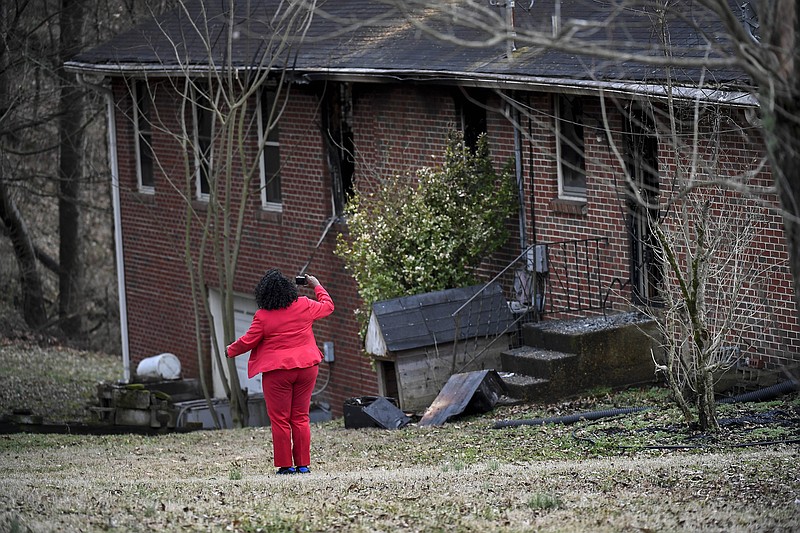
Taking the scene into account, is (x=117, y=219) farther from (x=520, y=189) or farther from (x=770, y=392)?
(x=770, y=392)

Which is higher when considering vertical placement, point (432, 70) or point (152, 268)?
point (432, 70)

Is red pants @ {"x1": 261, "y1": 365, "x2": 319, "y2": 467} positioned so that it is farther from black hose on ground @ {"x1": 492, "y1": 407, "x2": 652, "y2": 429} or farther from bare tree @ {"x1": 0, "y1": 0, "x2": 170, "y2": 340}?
bare tree @ {"x1": 0, "y1": 0, "x2": 170, "y2": 340}

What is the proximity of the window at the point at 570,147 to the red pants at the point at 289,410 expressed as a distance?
496 cm

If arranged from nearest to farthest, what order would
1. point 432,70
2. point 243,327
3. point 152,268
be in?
point 432,70, point 243,327, point 152,268

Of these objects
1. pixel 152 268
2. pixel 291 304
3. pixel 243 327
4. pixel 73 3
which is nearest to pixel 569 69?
pixel 291 304

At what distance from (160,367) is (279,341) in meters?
10.7

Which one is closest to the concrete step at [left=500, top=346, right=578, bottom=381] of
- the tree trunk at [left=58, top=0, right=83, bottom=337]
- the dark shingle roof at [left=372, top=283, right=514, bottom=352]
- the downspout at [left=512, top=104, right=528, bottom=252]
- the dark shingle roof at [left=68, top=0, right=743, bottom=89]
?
the dark shingle roof at [left=372, top=283, right=514, bottom=352]

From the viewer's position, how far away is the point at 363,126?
16750mm

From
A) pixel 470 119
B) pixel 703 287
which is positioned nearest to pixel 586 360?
pixel 703 287

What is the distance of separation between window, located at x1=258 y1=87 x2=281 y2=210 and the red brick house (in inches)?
1.4

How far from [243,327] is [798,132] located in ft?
48.9

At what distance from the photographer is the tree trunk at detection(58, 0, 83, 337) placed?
933 inches

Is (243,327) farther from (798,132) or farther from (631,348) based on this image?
(798,132)

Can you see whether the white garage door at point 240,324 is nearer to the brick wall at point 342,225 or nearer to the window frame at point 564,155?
the brick wall at point 342,225
